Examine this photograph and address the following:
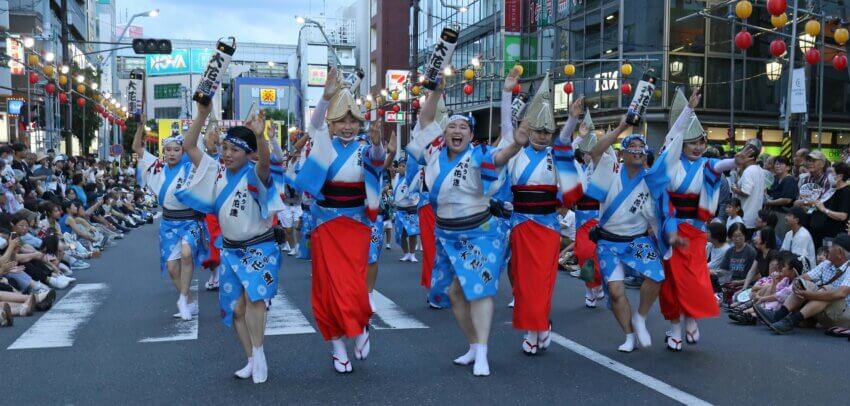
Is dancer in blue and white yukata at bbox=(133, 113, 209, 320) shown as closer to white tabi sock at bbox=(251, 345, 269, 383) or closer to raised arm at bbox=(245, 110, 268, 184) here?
white tabi sock at bbox=(251, 345, 269, 383)

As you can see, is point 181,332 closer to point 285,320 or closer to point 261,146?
point 285,320

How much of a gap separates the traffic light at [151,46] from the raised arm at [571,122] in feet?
56.3

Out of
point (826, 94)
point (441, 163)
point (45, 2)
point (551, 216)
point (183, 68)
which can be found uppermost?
point (183, 68)

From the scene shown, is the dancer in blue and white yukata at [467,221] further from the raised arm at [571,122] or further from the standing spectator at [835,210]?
the standing spectator at [835,210]

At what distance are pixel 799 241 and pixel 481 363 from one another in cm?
503

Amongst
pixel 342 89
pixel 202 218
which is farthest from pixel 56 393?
pixel 202 218

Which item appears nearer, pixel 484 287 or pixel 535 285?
pixel 484 287

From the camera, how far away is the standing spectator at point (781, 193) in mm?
10617

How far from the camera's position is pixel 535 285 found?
6.02 m

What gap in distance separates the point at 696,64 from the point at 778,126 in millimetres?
3648

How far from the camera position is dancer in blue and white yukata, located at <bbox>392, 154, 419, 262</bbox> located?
478 inches

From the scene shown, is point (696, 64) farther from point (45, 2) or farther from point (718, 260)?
point (45, 2)

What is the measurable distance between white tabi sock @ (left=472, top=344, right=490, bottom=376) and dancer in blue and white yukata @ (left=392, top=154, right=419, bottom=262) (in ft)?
20.9

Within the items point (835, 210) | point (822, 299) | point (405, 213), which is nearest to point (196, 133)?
point (822, 299)
